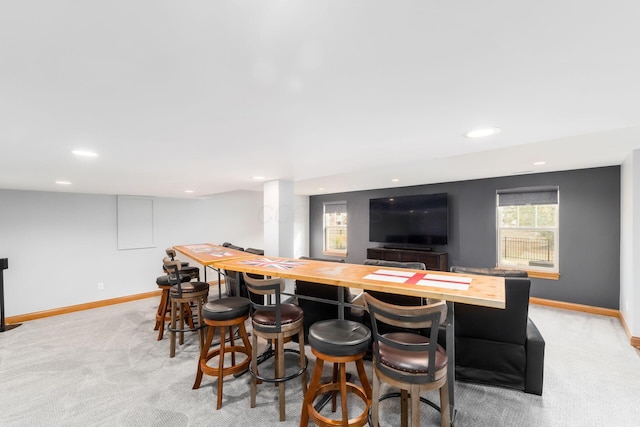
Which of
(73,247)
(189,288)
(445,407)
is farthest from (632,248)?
(73,247)

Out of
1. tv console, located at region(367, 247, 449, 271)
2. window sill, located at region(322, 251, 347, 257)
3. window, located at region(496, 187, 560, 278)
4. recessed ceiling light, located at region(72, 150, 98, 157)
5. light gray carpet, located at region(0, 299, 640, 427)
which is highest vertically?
recessed ceiling light, located at region(72, 150, 98, 157)

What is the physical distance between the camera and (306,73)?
0.99 meters

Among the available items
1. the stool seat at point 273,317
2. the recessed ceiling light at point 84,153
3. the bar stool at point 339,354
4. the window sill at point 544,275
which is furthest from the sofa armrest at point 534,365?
the recessed ceiling light at point 84,153

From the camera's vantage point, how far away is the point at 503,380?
2.26 m

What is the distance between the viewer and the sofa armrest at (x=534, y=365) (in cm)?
216

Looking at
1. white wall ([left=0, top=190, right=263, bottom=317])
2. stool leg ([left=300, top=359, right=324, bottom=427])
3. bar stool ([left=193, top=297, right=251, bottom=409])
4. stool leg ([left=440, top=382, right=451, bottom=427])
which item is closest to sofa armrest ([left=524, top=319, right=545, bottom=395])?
stool leg ([left=440, top=382, right=451, bottom=427])

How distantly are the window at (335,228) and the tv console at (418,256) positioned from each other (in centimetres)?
139

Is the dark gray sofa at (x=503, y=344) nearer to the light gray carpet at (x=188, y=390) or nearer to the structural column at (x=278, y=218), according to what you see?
the light gray carpet at (x=188, y=390)

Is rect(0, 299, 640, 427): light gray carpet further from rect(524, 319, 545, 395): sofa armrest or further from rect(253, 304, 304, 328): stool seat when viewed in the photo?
rect(253, 304, 304, 328): stool seat

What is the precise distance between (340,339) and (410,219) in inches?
186

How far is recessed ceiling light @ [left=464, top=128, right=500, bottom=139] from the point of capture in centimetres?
170

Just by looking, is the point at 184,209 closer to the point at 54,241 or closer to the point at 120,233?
the point at 120,233

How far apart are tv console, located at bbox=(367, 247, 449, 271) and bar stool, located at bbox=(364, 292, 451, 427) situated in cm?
411

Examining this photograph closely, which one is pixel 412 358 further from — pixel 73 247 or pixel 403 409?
pixel 73 247
